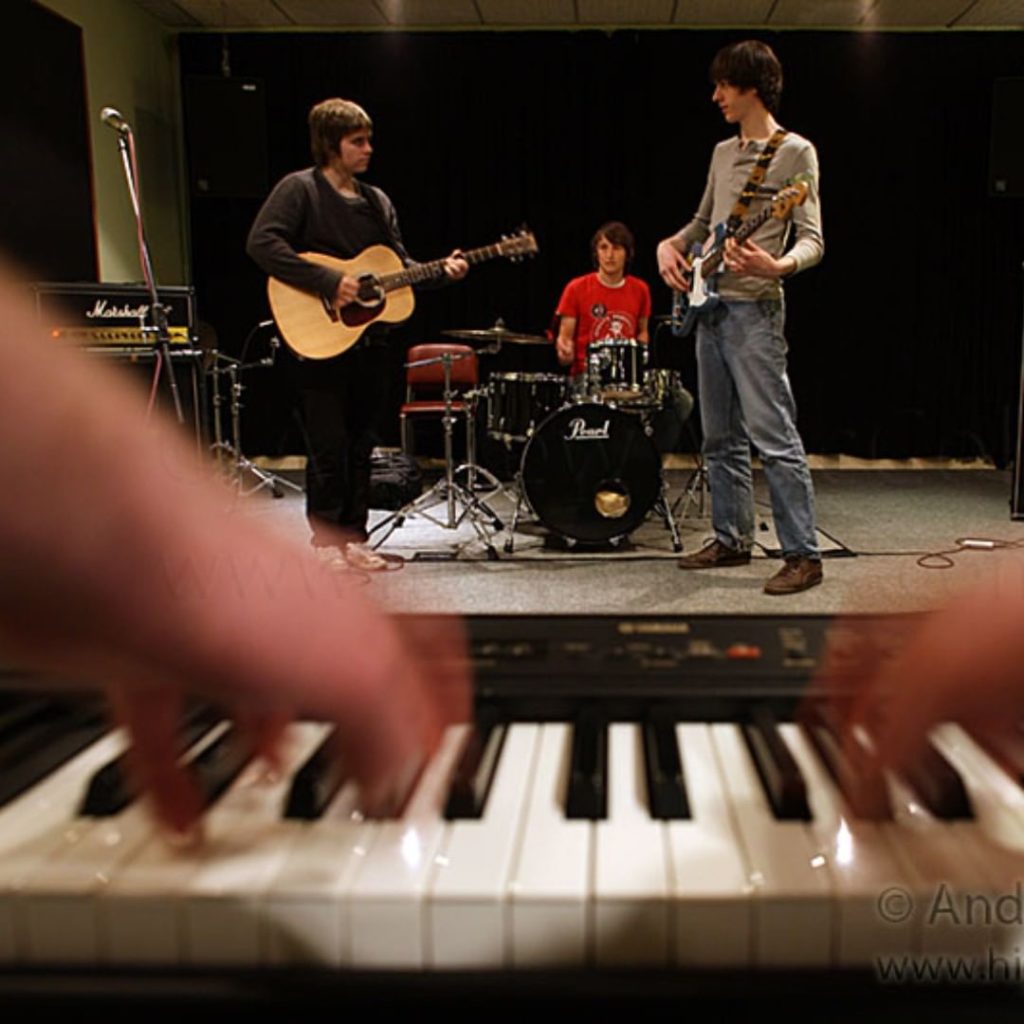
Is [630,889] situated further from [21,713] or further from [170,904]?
[21,713]

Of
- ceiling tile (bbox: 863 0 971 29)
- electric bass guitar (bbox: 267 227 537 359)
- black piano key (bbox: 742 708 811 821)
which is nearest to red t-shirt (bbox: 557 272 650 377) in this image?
electric bass guitar (bbox: 267 227 537 359)

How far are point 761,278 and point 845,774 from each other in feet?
10.3

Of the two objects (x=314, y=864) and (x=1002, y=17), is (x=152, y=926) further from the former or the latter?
(x=1002, y=17)

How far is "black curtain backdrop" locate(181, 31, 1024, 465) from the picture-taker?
24.0 ft

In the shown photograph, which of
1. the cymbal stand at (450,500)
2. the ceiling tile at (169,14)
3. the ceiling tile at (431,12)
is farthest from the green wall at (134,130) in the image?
the cymbal stand at (450,500)

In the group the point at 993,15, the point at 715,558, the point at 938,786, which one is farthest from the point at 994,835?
the point at 993,15

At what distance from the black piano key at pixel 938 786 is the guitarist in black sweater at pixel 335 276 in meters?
3.34

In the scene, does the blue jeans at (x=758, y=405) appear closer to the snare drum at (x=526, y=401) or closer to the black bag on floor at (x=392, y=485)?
the snare drum at (x=526, y=401)

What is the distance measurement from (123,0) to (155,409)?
11.9ft

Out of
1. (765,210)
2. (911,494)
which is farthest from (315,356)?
(911,494)

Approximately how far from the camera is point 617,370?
4.58 metres

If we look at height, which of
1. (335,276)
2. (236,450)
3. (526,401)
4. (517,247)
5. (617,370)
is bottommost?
(236,450)

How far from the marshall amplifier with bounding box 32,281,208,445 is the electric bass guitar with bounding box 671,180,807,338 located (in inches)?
98.4

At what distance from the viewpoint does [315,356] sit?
3855 millimetres
